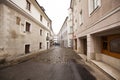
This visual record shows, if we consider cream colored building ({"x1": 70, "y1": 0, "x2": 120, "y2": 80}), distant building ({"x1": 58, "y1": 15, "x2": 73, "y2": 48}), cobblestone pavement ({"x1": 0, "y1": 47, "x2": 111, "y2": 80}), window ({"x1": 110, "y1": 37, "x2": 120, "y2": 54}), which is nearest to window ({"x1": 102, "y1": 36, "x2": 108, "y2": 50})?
cream colored building ({"x1": 70, "y1": 0, "x2": 120, "y2": 80})

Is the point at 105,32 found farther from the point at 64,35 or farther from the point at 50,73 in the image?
the point at 64,35

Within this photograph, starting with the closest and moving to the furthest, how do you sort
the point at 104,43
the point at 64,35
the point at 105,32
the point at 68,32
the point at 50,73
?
the point at 50,73
the point at 105,32
the point at 104,43
the point at 68,32
the point at 64,35

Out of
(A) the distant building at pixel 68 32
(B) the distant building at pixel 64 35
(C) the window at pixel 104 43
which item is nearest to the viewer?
(C) the window at pixel 104 43

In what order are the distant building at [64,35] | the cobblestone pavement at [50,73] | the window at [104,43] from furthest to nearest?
the distant building at [64,35] < the window at [104,43] < the cobblestone pavement at [50,73]

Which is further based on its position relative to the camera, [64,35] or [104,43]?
[64,35]

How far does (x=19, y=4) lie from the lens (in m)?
8.30

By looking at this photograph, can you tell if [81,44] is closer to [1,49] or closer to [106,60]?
[106,60]

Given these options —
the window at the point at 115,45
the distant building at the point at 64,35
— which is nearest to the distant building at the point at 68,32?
the distant building at the point at 64,35

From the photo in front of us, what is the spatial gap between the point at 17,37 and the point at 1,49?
2.24m

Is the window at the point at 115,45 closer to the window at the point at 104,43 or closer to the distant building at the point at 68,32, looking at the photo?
the window at the point at 104,43

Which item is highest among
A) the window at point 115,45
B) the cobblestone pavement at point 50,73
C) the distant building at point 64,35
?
the distant building at point 64,35

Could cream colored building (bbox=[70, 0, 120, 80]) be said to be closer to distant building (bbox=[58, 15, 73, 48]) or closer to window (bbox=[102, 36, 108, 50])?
window (bbox=[102, 36, 108, 50])

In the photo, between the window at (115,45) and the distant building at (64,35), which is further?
the distant building at (64,35)

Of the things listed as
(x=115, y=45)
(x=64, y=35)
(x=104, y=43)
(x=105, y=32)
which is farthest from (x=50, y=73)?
(x=64, y=35)
